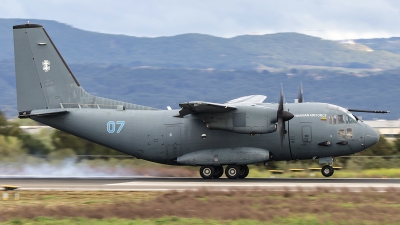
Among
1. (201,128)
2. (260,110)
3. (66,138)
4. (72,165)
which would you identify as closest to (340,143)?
(260,110)

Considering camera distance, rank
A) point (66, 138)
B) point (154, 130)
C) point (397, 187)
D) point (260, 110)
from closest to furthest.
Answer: point (397, 187) → point (260, 110) → point (154, 130) → point (66, 138)

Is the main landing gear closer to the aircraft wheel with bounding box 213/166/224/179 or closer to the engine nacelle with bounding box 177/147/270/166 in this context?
the aircraft wheel with bounding box 213/166/224/179

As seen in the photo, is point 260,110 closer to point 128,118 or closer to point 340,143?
point 340,143

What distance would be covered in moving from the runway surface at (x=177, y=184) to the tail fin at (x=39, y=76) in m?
3.62

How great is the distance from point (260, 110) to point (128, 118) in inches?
254

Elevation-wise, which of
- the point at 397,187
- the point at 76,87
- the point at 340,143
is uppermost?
the point at 76,87

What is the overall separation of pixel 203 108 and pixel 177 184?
11.4ft

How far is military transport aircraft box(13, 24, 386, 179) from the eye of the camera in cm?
2587

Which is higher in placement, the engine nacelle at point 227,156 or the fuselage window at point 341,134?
the fuselage window at point 341,134

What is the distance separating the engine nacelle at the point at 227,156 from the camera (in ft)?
Result: 85.9

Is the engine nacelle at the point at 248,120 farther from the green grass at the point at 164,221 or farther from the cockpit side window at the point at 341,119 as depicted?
the green grass at the point at 164,221

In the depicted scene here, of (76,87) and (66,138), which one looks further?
(66,138)

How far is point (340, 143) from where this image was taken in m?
26.4

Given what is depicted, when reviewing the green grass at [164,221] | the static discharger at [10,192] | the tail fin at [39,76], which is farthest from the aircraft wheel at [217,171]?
the green grass at [164,221]
